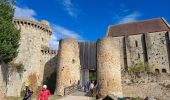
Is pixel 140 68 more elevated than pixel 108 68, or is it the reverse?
pixel 140 68

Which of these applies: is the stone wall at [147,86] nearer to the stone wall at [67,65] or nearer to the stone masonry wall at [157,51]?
the stone wall at [67,65]

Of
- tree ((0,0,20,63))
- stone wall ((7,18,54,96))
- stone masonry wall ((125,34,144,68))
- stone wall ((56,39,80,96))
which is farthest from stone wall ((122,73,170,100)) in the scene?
stone wall ((7,18,54,96))

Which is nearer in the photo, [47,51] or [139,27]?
[47,51]

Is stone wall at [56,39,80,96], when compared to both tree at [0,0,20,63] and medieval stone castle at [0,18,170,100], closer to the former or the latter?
medieval stone castle at [0,18,170,100]

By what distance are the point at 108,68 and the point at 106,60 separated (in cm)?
74

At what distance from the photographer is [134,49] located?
3078 centimetres

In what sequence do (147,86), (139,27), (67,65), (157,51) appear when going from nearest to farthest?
(147,86), (67,65), (157,51), (139,27)

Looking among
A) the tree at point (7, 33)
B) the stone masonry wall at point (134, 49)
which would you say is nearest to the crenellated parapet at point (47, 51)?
the stone masonry wall at point (134, 49)

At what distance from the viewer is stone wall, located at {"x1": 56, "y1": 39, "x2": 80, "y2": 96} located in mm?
23594

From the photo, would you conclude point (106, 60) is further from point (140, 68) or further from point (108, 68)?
point (140, 68)

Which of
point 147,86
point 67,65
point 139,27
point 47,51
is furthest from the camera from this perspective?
point 139,27

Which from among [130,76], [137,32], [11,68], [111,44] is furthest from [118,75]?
[137,32]

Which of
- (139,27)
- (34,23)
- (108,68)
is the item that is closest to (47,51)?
(34,23)

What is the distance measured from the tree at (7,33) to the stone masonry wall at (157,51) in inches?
659
